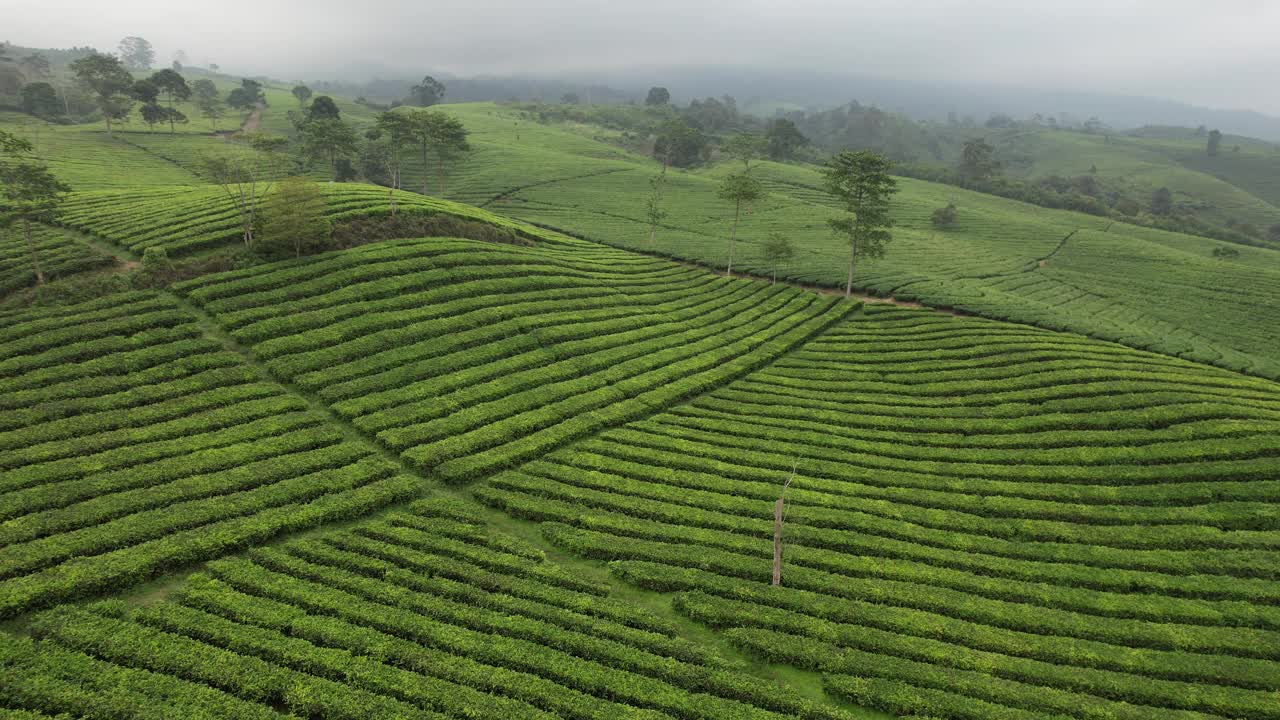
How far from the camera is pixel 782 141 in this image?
16788 cm

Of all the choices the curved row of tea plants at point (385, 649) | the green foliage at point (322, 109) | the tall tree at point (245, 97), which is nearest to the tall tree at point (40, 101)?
the tall tree at point (245, 97)

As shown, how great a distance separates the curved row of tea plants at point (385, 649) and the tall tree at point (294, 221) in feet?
91.0

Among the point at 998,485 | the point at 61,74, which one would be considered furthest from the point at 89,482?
the point at 61,74

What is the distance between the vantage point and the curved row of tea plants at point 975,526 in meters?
18.8

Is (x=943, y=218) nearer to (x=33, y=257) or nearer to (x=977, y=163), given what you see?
(x=977, y=163)

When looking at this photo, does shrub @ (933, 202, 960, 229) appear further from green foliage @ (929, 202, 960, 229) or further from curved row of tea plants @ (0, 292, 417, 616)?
curved row of tea plants @ (0, 292, 417, 616)

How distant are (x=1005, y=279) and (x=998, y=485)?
5162 centimetres

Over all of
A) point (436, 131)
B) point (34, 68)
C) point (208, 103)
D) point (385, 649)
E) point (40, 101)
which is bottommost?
point (385, 649)

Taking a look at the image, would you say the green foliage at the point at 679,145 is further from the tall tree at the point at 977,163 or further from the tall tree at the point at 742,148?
the tall tree at the point at 977,163

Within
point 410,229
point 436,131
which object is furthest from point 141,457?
point 436,131

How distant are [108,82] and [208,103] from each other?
21998 mm

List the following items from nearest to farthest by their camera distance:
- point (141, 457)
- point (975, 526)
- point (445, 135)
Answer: point (141, 457), point (975, 526), point (445, 135)

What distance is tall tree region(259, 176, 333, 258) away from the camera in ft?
135

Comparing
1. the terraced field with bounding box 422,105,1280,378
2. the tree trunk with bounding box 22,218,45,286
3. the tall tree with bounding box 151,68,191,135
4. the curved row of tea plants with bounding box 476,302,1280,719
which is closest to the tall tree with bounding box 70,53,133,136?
the tall tree with bounding box 151,68,191,135
